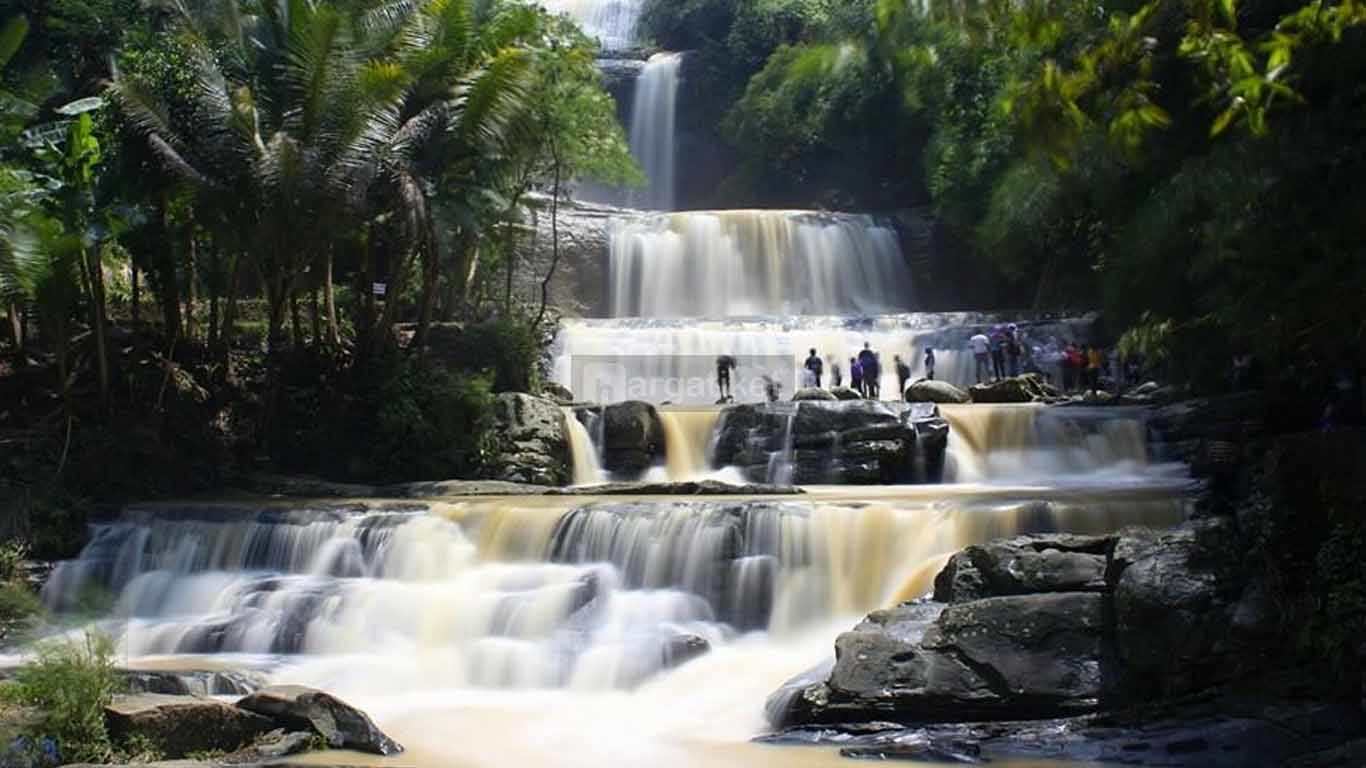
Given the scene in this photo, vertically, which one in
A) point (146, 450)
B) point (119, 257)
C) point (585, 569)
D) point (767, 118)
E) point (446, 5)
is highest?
point (767, 118)

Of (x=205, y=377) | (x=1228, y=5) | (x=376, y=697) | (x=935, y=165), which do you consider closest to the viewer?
(x=1228, y=5)

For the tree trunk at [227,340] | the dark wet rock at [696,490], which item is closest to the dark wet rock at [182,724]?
the dark wet rock at [696,490]

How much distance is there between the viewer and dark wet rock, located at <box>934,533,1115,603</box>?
1186 centimetres

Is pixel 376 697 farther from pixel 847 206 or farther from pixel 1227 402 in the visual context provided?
pixel 847 206

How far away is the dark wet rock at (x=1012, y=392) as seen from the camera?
24859 millimetres

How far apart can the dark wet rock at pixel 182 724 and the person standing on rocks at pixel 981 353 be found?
19.5 m

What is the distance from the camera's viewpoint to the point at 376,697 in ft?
42.7

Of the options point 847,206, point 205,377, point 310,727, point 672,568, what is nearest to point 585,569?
point 672,568

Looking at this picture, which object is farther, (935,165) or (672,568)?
(935,165)

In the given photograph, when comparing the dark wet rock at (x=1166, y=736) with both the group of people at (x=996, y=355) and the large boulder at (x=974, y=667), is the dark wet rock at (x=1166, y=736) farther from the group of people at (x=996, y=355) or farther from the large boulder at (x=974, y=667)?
the group of people at (x=996, y=355)

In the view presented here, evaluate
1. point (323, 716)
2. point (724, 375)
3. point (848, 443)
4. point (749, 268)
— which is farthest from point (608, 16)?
point (323, 716)

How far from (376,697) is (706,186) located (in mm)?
33951

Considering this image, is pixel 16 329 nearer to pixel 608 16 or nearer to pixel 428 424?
pixel 428 424

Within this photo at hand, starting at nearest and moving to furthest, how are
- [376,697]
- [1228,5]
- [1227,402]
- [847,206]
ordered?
Answer: [1228,5]
[376,697]
[1227,402]
[847,206]
